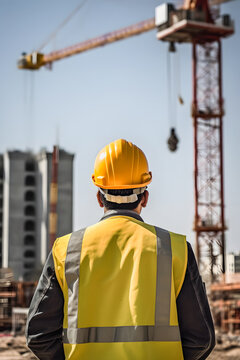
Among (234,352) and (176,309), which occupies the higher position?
(176,309)

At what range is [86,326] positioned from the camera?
2301 mm

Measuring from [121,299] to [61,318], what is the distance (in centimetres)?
23

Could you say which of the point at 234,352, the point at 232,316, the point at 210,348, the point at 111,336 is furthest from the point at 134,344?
the point at 232,316

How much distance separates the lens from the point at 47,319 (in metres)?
2.35

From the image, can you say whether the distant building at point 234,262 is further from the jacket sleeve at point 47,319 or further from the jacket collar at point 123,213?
the jacket sleeve at point 47,319

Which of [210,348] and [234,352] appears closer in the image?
[210,348]

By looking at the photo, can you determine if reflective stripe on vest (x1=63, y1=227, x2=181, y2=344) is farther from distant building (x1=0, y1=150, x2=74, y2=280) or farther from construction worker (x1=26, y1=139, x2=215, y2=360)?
distant building (x1=0, y1=150, x2=74, y2=280)

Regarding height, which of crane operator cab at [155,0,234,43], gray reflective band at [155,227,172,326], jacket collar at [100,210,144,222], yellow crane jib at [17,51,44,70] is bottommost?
gray reflective band at [155,227,172,326]

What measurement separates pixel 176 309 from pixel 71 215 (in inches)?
3482

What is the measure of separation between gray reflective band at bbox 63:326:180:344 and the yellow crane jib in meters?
68.3

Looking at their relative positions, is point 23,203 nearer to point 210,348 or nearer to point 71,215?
point 71,215

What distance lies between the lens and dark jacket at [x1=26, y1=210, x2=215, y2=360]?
231 cm

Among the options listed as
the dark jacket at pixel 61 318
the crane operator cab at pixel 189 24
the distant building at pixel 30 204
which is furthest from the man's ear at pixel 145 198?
the distant building at pixel 30 204

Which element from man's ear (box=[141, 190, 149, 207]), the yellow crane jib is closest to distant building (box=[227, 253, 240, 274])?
the yellow crane jib
